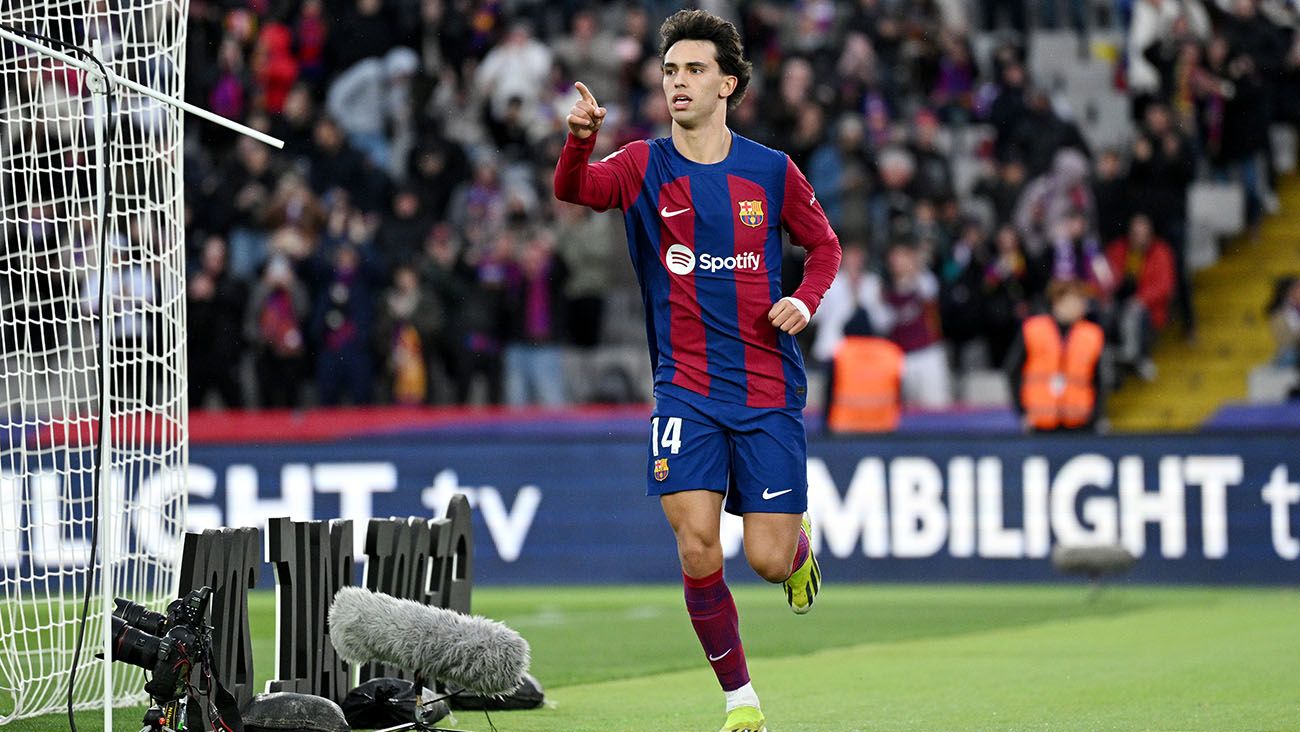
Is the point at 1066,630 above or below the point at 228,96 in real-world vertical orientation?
below

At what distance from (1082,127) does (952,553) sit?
25.3 feet

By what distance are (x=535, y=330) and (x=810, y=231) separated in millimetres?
12487

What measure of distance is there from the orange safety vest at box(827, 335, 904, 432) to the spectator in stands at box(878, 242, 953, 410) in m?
1.58

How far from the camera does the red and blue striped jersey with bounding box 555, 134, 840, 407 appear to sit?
718 centimetres

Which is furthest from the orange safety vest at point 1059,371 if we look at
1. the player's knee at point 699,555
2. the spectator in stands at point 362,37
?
the player's knee at point 699,555

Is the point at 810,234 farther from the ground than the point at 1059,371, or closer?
farther from the ground

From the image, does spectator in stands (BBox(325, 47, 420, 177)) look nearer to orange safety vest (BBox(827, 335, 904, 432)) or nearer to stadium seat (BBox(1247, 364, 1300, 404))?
orange safety vest (BBox(827, 335, 904, 432))

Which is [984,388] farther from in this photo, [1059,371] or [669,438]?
[669,438]

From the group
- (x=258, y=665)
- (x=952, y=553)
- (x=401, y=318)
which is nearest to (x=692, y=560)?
(x=258, y=665)

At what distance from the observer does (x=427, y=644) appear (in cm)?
691

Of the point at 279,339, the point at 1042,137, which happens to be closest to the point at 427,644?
the point at 279,339

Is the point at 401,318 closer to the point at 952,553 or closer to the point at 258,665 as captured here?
the point at 952,553

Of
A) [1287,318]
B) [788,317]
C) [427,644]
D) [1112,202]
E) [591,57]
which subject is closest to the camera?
[427,644]

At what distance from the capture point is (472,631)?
702 centimetres
